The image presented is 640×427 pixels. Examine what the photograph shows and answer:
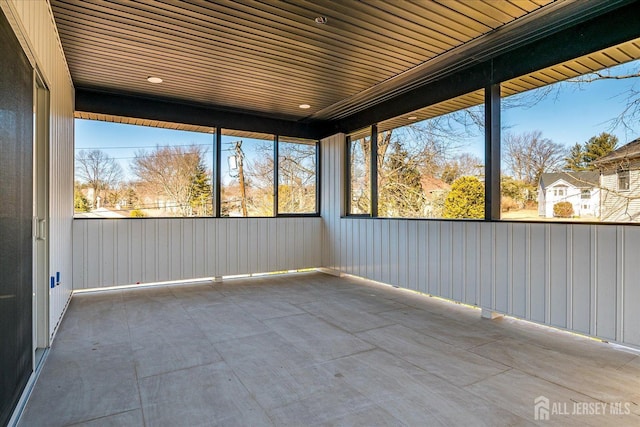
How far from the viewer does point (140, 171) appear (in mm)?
5477

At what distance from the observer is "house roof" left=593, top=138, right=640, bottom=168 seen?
9.87 feet

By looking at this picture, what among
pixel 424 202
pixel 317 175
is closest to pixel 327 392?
pixel 424 202

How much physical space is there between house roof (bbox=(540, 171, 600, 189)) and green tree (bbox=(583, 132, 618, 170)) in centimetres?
8

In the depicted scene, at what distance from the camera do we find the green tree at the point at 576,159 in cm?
330

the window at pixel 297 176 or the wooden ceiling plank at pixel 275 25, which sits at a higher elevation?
the wooden ceiling plank at pixel 275 25

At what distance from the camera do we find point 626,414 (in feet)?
6.64

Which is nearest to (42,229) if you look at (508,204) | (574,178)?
(508,204)

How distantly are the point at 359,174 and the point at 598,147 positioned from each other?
136 inches

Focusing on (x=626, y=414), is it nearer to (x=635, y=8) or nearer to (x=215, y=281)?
(x=635, y=8)

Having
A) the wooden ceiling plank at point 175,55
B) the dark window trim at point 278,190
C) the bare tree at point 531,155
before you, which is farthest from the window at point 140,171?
the bare tree at point 531,155

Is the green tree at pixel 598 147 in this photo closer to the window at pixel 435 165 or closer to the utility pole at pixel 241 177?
the window at pixel 435 165

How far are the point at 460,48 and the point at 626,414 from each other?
3308mm

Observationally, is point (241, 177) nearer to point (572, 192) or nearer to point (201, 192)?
point (201, 192)

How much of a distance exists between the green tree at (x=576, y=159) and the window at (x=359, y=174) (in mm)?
2932
